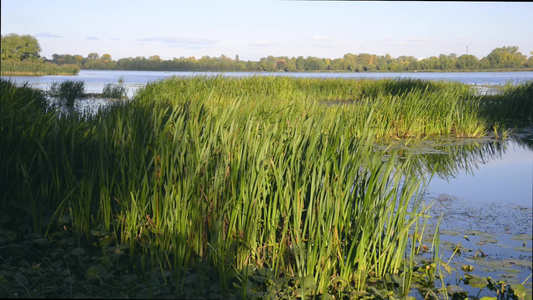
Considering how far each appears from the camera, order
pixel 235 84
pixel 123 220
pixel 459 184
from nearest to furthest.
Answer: pixel 123 220, pixel 459 184, pixel 235 84

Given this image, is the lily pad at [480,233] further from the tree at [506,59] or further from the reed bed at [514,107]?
the tree at [506,59]

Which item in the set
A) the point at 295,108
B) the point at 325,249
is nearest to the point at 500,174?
the point at 295,108

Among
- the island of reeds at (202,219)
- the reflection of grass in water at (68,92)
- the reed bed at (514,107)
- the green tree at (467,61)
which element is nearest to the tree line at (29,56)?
the reflection of grass in water at (68,92)

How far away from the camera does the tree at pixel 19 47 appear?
49.4m

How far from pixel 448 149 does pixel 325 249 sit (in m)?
5.36

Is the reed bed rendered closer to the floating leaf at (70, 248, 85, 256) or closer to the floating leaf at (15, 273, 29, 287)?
the floating leaf at (70, 248, 85, 256)

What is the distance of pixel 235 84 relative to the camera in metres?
13.3

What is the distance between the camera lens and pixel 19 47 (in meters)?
50.8

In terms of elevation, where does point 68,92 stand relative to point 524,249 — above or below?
Answer: above

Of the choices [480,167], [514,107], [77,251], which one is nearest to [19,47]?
[514,107]

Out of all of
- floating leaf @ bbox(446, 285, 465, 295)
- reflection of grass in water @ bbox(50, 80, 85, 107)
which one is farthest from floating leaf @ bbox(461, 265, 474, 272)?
reflection of grass in water @ bbox(50, 80, 85, 107)

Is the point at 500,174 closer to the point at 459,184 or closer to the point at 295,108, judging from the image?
the point at 459,184

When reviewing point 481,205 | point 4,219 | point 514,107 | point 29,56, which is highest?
point 29,56

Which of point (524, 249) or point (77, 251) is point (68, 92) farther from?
point (524, 249)
